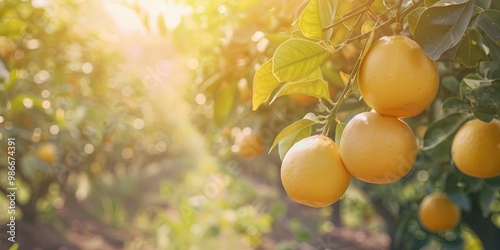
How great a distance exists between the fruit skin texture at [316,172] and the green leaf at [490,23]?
0.76 ft

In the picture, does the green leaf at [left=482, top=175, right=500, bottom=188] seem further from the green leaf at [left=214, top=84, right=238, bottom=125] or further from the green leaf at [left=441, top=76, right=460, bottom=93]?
the green leaf at [left=214, top=84, right=238, bottom=125]

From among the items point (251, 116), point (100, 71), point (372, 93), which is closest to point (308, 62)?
point (372, 93)

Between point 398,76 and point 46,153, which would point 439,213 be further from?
point 46,153

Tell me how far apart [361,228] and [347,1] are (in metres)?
5.17

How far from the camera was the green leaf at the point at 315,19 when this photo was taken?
1.88ft

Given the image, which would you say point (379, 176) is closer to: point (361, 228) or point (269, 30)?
point (269, 30)

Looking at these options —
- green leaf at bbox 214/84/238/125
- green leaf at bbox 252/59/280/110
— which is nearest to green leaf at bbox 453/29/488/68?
green leaf at bbox 252/59/280/110

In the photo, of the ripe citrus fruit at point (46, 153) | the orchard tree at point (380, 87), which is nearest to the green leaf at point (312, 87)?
the orchard tree at point (380, 87)

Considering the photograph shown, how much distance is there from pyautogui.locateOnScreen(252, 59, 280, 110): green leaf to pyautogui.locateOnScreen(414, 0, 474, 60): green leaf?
6.5 inches

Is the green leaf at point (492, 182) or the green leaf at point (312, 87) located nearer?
the green leaf at point (312, 87)

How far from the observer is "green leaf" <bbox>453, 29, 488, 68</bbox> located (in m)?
0.61

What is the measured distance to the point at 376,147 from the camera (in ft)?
1.87

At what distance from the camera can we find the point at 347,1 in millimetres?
762

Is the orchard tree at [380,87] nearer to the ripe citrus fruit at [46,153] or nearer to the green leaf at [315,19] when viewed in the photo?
the green leaf at [315,19]
